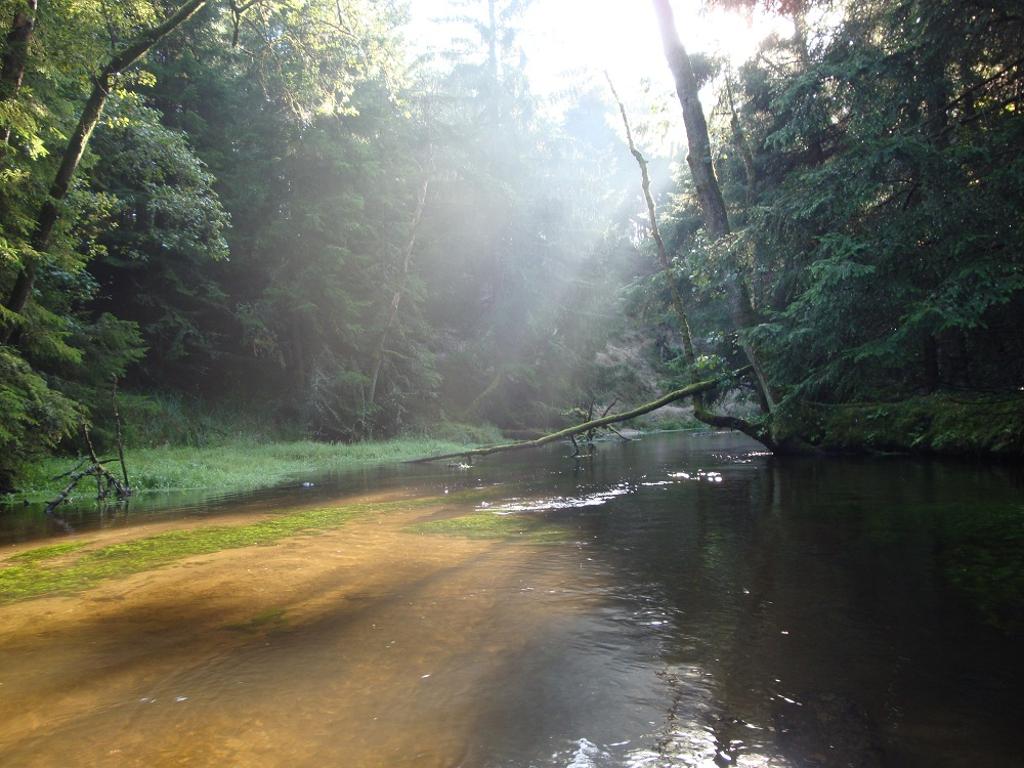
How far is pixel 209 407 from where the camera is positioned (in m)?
19.7

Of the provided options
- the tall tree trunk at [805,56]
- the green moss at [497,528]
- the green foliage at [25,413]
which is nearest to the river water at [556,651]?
the green moss at [497,528]

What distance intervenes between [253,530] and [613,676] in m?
4.40

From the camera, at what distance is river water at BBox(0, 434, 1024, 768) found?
6.02ft

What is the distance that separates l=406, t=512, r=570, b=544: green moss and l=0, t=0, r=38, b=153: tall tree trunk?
805cm

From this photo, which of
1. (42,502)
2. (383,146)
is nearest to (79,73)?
(42,502)

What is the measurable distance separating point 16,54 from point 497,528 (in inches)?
367

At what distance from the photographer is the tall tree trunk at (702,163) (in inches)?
424

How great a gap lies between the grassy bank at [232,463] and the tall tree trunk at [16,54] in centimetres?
512

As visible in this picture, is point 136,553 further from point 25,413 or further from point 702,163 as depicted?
point 702,163

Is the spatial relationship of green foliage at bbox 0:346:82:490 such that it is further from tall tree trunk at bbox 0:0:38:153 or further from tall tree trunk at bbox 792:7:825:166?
tall tree trunk at bbox 792:7:825:166

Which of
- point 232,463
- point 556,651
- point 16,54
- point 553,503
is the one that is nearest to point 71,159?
point 16,54

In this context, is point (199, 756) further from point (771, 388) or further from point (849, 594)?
point (771, 388)

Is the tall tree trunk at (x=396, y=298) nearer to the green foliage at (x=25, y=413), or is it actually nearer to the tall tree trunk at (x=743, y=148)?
the tall tree trunk at (x=743, y=148)

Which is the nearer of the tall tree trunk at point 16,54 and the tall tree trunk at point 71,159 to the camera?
the tall tree trunk at point 16,54
